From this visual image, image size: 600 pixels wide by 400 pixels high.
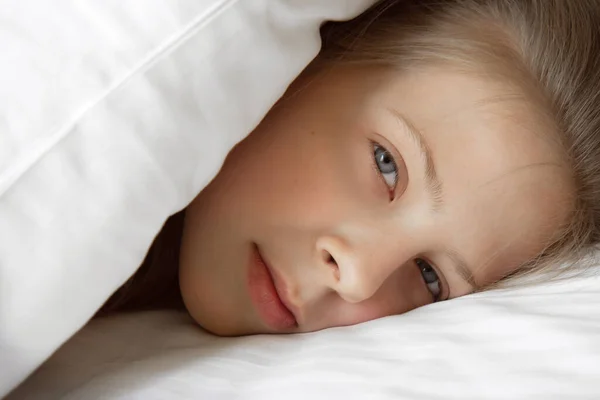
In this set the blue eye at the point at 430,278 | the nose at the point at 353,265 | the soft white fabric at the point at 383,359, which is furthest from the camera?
the blue eye at the point at 430,278

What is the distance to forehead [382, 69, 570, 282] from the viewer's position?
28.1 inches

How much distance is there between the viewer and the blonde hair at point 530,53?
772mm

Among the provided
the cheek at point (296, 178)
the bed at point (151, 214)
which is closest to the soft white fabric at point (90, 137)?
the bed at point (151, 214)

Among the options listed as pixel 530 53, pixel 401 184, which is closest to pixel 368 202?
pixel 401 184

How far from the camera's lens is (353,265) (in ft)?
2.25

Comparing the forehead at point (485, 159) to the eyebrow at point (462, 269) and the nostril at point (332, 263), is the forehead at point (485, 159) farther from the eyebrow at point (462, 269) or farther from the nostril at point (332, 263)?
the nostril at point (332, 263)

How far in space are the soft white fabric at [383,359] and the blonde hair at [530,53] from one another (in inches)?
7.0

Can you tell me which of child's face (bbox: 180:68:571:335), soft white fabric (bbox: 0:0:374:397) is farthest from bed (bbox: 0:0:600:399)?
child's face (bbox: 180:68:571:335)

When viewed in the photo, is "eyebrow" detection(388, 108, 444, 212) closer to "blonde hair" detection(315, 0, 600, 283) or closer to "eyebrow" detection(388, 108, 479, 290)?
"eyebrow" detection(388, 108, 479, 290)

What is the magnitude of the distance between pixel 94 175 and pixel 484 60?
0.46m

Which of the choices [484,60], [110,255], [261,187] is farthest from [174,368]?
[484,60]

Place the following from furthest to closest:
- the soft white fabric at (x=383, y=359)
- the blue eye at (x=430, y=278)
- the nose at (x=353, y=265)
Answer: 1. the blue eye at (x=430, y=278)
2. the nose at (x=353, y=265)
3. the soft white fabric at (x=383, y=359)

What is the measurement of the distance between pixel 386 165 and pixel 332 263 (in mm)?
127

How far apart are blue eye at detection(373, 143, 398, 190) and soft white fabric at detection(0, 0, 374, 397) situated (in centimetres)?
22
